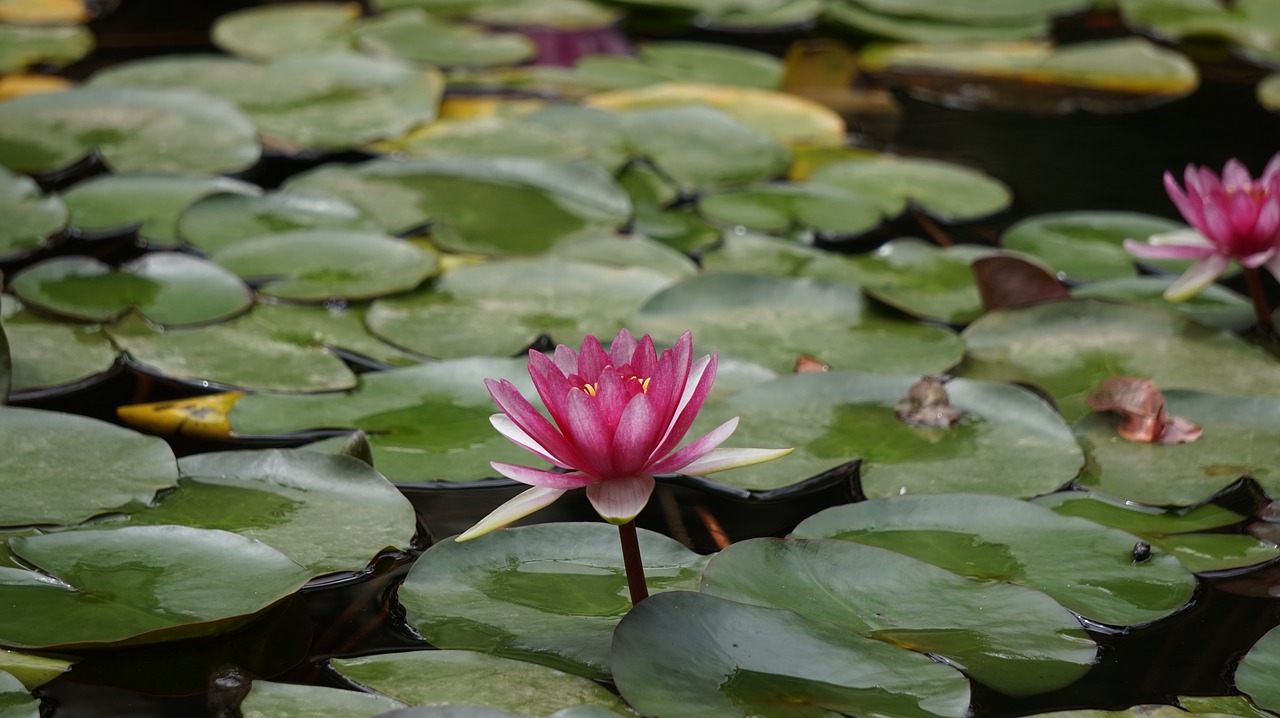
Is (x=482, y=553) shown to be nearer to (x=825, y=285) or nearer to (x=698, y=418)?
(x=698, y=418)

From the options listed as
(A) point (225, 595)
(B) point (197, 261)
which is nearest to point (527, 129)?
(B) point (197, 261)

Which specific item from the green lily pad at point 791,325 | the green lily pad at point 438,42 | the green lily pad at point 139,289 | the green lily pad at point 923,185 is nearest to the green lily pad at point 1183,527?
the green lily pad at point 791,325

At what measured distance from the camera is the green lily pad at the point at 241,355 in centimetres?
167

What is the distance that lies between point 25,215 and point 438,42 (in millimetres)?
1504

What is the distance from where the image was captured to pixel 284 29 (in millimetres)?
3430

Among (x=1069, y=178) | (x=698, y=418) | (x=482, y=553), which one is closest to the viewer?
(x=482, y=553)

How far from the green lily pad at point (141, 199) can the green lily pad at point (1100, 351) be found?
4.56ft

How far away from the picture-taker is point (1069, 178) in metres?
2.59

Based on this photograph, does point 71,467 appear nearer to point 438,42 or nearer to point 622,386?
point 622,386

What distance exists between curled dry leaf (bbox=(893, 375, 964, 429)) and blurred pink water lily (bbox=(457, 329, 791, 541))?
1.80 feet

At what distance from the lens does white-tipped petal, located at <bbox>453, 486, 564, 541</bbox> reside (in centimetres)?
103

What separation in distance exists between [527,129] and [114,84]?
1032 millimetres

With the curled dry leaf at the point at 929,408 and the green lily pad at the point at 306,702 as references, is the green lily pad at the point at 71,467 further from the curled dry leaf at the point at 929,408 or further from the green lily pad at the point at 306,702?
the curled dry leaf at the point at 929,408

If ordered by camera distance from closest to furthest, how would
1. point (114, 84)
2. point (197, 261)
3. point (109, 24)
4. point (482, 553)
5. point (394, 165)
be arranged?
point (482, 553) → point (197, 261) → point (394, 165) → point (114, 84) → point (109, 24)
